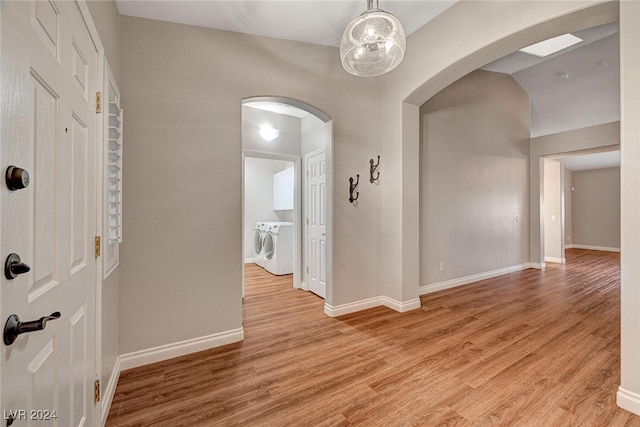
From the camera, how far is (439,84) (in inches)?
115

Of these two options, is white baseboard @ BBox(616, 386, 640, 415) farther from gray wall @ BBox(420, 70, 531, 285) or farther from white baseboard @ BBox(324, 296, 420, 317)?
gray wall @ BBox(420, 70, 531, 285)

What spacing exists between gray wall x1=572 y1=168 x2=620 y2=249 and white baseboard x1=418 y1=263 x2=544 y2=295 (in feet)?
15.9

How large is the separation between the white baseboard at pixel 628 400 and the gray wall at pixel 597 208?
8889 mm

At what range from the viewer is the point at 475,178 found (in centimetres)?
458

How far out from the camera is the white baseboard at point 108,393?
158 centimetres

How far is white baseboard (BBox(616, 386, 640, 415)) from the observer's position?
1625 mm

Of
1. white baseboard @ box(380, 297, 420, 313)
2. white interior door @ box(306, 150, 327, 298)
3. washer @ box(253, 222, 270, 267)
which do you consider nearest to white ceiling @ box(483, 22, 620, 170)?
white interior door @ box(306, 150, 327, 298)

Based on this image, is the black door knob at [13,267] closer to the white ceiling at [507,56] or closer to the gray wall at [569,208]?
the white ceiling at [507,56]

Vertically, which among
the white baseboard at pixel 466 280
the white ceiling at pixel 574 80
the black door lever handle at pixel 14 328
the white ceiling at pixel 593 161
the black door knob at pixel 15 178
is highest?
the white ceiling at pixel 574 80

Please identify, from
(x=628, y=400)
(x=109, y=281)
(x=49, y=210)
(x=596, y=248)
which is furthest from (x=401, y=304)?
(x=596, y=248)

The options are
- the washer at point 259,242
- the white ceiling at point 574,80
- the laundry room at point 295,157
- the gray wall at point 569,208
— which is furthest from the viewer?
the gray wall at point 569,208

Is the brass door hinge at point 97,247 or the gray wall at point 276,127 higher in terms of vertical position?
the gray wall at point 276,127

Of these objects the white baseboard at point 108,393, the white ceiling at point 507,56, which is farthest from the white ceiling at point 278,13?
the white baseboard at point 108,393

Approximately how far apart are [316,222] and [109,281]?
2.57m
